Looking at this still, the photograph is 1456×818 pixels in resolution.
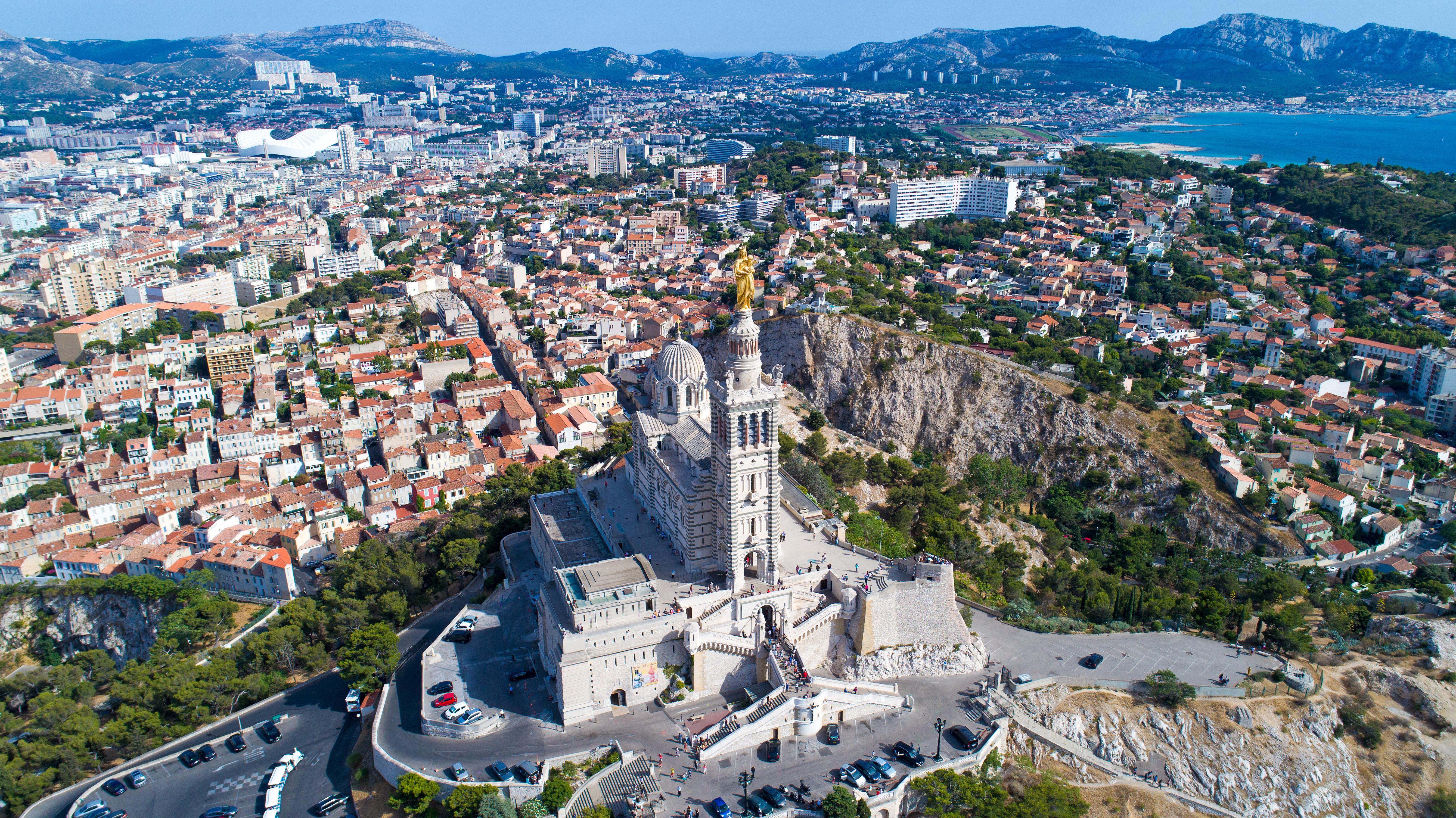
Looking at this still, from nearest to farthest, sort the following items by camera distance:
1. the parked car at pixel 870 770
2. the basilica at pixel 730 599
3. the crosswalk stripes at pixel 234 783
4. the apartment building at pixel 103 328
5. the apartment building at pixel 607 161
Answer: the parked car at pixel 870 770 → the crosswalk stripes at pixel 234 783 → the basilica at pixel 730 599 → the apartment building at pixel 103 328 → the apartment building at pixel 607 161

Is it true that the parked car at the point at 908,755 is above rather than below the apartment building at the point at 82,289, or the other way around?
below

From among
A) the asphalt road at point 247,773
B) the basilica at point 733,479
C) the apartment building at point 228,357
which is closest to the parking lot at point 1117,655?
the basilica at point 733,479

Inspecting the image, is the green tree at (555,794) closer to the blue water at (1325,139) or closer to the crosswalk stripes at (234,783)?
the crosswalk stripes at (234,783)

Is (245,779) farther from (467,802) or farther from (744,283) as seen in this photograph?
(744,283)

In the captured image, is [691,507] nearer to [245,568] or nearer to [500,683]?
[500,683]

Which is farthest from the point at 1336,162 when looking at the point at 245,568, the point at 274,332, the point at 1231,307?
the point at 245,568

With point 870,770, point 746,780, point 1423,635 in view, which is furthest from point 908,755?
point 1423,635

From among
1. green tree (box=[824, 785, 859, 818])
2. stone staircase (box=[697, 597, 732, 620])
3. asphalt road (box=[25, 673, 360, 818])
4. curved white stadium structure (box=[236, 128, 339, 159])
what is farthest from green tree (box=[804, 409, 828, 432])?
curved white stadium structure (box=[236, 128, 339, 159])
